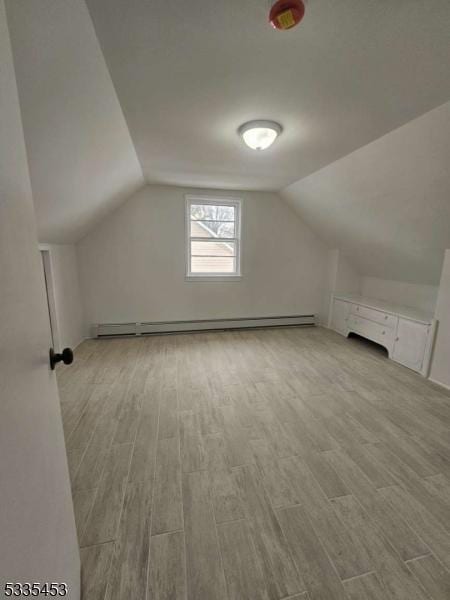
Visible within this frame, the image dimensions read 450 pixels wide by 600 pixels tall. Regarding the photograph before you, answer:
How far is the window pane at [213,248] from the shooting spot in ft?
13.3

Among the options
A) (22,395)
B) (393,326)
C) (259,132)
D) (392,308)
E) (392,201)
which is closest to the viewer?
(22,395)

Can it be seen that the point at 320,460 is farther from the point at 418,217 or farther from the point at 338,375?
the point at 418,217

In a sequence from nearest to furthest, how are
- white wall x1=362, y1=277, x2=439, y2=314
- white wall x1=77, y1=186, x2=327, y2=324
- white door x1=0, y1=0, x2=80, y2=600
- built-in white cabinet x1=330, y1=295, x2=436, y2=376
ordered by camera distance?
white door x1=0, y1=0, x2=80, y2=600 < built-in white cabinet x1=330, y1=295, x2=436, y2=376 < white wall x1=362, y1=277, x2=439, y2=314 < white wall x1=77, y1=186, x2=327, y2=324

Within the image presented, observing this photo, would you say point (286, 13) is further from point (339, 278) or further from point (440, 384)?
point (339, 278)

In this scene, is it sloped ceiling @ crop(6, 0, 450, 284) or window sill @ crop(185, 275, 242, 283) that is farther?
window sill @ crop(185, 275, 242, 283)

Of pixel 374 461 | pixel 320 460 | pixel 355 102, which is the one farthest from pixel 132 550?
pixel 355 102

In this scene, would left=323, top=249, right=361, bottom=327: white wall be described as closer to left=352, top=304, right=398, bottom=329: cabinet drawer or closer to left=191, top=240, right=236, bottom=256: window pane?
left=352, top=304, right=398, bottom=329: cabinet drawer

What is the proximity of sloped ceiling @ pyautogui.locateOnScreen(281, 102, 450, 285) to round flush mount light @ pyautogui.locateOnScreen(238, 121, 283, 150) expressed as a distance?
2.89 feet

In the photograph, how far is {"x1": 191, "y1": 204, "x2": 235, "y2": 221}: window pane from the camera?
3.95 meters

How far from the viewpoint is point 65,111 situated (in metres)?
1.37

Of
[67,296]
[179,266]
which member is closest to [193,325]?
[179,266]

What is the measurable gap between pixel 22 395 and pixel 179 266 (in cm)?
346

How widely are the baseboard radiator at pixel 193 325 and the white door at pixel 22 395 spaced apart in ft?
10.5

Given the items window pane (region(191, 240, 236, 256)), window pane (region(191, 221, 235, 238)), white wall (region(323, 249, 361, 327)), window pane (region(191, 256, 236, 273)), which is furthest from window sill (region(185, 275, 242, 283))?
white wall (region(323, 249, 361, 327))
